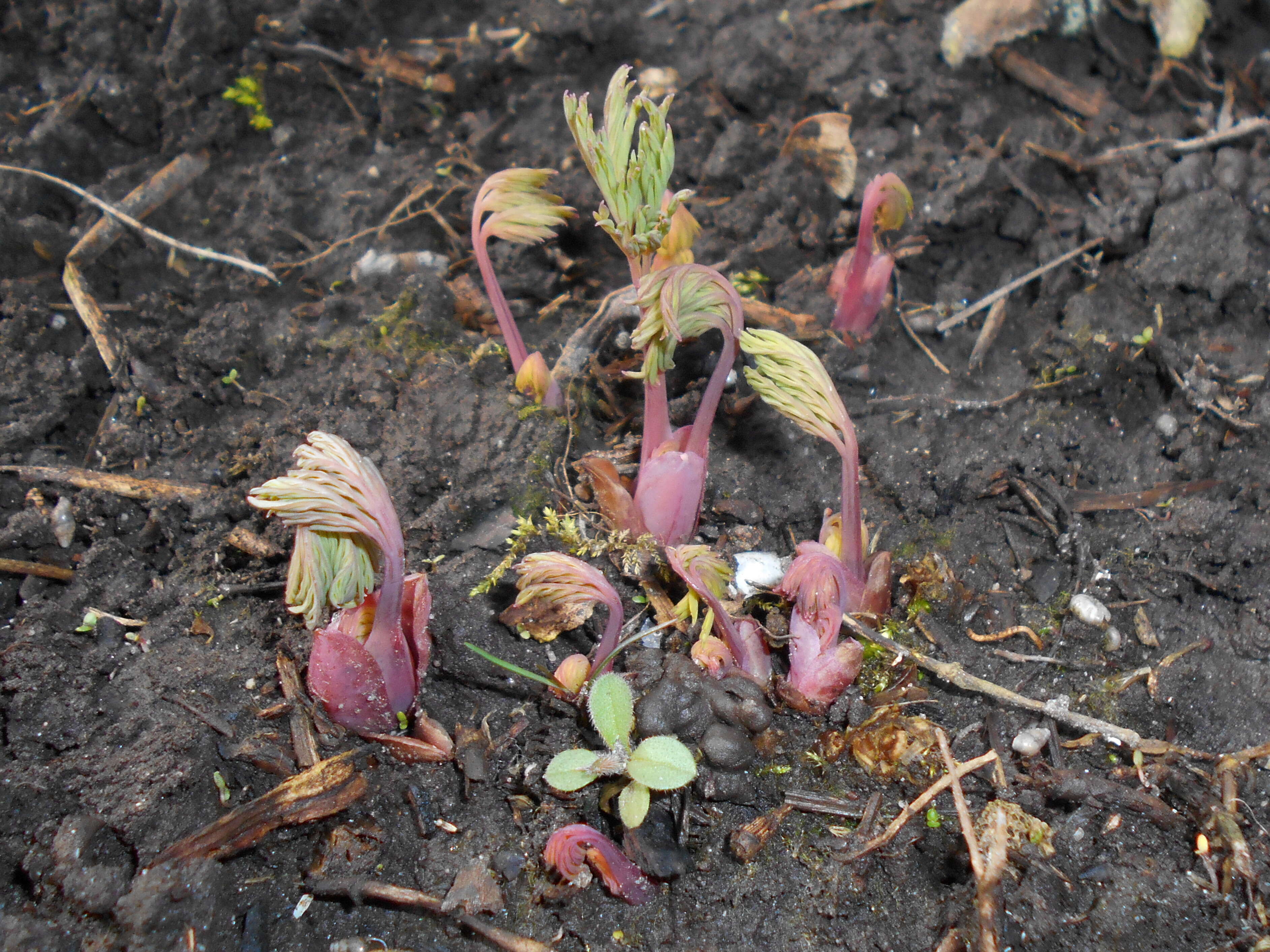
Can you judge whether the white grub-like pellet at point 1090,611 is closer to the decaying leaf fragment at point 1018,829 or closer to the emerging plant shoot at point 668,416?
the decaying leaf fragment at point 1018,829

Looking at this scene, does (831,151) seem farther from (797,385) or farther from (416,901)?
(416,901)

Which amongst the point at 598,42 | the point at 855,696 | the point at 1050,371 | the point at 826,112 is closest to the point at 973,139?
the point at 826,112

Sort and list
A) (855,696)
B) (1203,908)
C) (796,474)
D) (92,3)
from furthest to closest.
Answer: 1. (92,3)
2. (796,474)
3. (855,696)
4. (1203,908)

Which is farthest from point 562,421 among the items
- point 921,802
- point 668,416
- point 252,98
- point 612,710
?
point 252,98

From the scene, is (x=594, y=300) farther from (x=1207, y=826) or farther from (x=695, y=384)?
(x=1207, y=826)

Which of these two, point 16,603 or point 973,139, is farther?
point 973,139

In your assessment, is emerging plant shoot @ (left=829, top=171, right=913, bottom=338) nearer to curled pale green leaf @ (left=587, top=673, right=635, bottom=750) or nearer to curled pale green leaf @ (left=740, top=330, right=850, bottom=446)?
curled pale green leaf @ (left=740, top=330, right=850, bottom=446)
